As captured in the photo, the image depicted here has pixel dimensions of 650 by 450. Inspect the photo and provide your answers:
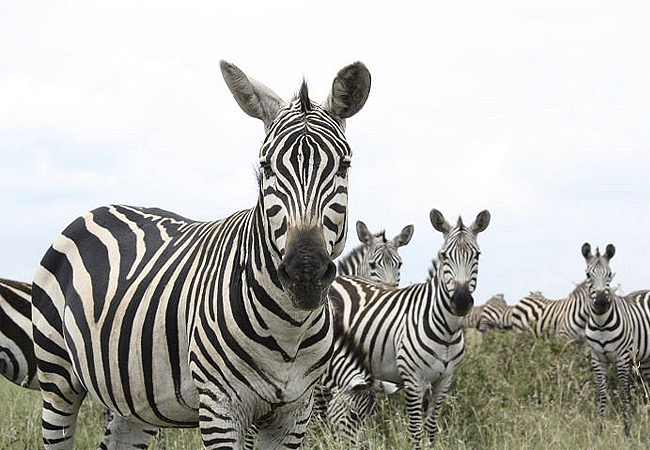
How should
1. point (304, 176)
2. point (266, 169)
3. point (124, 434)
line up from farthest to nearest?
1. point (124, 434)
2. point (266, 169)
3. point (304, 176)

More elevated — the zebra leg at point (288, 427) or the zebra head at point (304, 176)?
the zebra head at point (304, 176)

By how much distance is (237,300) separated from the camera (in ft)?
11.5

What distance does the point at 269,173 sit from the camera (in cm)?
325

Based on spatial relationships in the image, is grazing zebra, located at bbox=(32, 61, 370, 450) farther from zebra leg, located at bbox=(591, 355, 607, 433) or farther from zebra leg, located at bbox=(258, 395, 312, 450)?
zebra leg, located at bbox=(591, 355, 607, 433)

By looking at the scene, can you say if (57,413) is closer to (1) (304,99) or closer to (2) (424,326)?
(1) (304,99)

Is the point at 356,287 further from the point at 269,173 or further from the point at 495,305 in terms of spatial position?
the point at 495,305

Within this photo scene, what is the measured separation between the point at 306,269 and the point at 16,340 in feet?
17.3

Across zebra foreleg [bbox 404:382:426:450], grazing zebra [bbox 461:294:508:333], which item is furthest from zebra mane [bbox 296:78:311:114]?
grazing zebra [bbox 461:294:508:333]

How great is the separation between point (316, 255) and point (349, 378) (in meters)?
6.49

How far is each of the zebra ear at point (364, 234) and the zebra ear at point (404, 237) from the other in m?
0.43

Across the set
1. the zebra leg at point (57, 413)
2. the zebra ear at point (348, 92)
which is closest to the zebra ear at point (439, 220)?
the zebra leg at point (57, 413)

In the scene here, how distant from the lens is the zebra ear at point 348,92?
347cm

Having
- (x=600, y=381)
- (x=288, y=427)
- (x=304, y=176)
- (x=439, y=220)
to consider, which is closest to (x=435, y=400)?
(x=439, y=220)

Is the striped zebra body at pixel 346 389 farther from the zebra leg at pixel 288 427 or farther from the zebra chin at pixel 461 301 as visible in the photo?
the zebra leg at pixel 288 427
